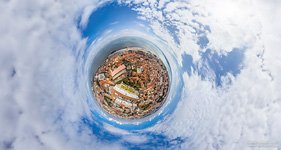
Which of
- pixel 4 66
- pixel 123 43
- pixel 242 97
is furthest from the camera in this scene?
pixel 123 43

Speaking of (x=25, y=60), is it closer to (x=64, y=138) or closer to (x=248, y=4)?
(x=64, y=138)

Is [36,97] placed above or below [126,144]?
above

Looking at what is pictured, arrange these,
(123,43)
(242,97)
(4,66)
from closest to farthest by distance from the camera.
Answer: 1. (4,66)
2. (242,97)
3. (123,43)

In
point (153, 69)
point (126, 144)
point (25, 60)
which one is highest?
point (153, 69)

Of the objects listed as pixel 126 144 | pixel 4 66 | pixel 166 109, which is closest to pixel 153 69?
pixel 166 109

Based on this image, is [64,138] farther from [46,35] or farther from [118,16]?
[118,16]

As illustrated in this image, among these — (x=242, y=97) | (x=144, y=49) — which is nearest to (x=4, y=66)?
(x=144, y=49)

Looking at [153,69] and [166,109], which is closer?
[166,109]
